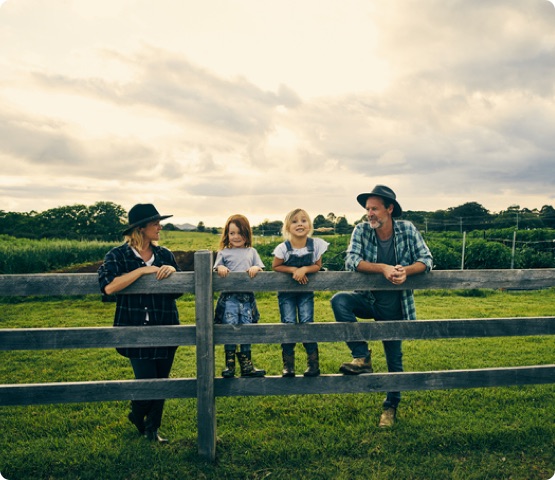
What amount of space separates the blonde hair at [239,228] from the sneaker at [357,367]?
1389mm

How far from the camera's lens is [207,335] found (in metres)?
3.65

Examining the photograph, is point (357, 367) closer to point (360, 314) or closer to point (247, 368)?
point (360, 314)

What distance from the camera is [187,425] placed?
4.32 metres

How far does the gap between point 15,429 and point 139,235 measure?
2209 mm

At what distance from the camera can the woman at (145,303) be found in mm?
3807

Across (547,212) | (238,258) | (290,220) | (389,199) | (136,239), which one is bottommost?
(238,258)

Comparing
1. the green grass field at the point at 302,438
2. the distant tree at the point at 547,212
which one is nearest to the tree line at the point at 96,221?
the distant tree at the point at 547,212

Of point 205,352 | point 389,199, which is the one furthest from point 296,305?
point 389,199

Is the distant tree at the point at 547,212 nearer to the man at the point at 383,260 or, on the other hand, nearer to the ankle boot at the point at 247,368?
the man at the point at 383,260

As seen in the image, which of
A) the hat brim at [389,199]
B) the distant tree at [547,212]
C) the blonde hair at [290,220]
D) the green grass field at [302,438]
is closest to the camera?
the green grass field at [302,438]

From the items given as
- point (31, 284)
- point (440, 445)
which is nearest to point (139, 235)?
point (31, 284)

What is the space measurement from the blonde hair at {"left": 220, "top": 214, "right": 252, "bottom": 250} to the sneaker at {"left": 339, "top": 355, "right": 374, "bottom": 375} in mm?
1389

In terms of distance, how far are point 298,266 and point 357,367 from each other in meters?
0.98

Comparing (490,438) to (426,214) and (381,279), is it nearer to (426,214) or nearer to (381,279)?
(381,279)
